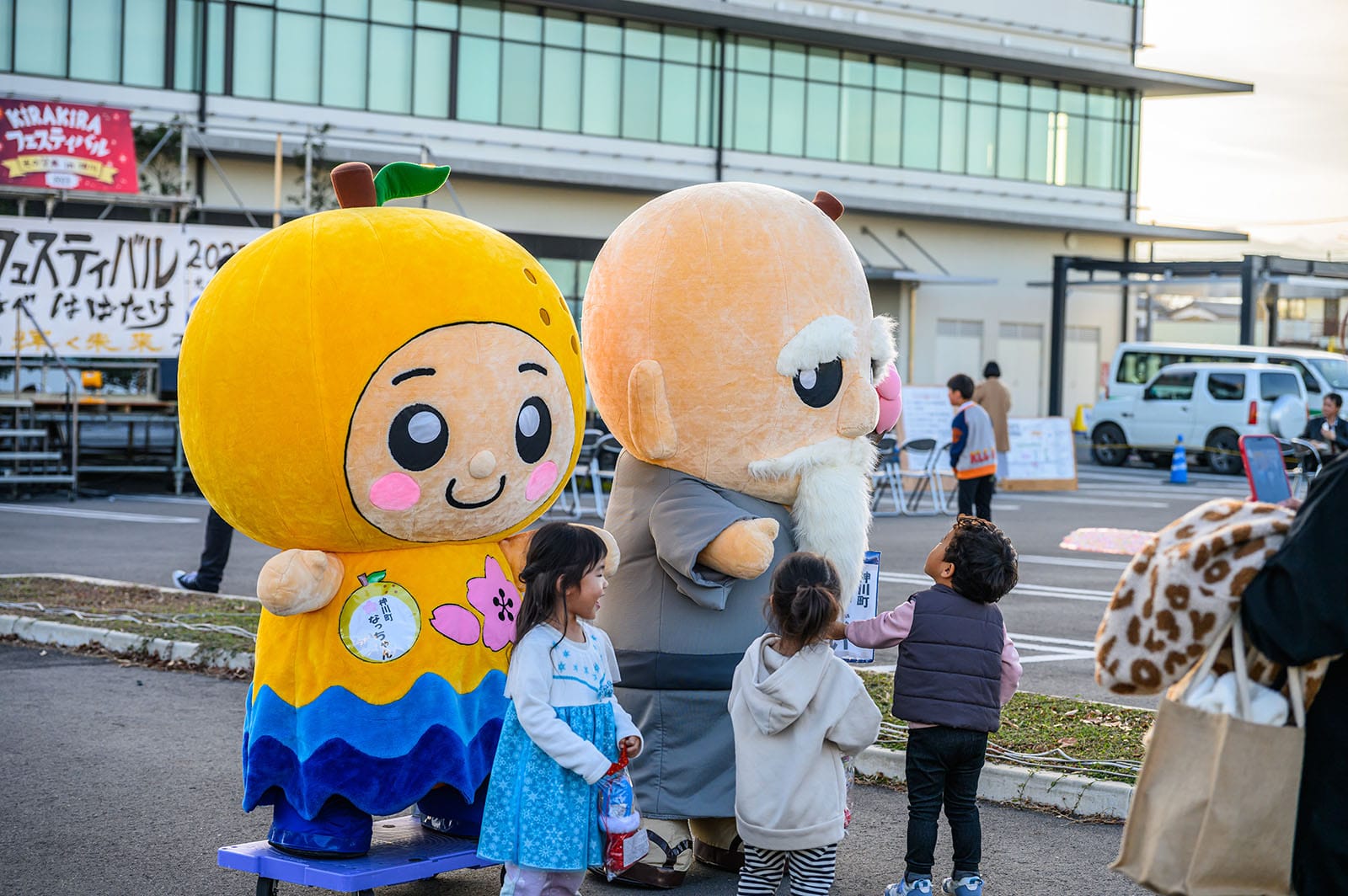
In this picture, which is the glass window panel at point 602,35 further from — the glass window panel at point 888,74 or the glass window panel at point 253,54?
the glass window panel at point 888,74

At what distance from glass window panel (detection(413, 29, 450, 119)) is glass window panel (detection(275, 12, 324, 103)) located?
7.23 feet

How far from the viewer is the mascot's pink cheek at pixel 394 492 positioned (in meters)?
4.39

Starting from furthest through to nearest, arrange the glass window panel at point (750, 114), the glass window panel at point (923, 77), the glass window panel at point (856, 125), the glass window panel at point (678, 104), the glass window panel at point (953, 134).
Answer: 1. the glass window panel at point (953, 134)
2. the glass window panel at point (923, 77)
3. the glass window panel at point (856, 125)
4. the glass window panel at point (750, 114)
5. the glass window panel at point (678, 104)

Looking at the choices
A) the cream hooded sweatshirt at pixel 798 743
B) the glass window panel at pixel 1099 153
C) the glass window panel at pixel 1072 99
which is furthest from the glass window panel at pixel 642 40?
the cream hooded sweatshirt at pixel 798 743

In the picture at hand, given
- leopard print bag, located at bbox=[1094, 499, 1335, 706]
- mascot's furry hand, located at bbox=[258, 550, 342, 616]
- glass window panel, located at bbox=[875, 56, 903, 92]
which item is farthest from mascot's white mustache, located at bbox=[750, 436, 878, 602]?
glass window panel, located at bbox=[875, 56, 903, 92]

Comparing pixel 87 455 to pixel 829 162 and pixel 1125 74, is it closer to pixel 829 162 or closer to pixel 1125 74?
pixel 829 162

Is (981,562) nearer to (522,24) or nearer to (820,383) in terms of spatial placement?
(820,383)

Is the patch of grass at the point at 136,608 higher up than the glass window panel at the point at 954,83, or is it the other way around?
the glass window panel at the point at 954,83

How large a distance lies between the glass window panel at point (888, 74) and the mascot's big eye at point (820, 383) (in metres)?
34.5

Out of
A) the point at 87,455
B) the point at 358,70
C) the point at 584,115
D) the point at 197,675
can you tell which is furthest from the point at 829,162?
the point at 197,675

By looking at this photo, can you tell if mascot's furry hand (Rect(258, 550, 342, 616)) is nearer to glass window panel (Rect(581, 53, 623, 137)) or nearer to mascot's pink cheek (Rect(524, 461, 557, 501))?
mascot's pink cheek (Rect(524, 461, 557, 501))

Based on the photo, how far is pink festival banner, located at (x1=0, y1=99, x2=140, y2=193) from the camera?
2028cm

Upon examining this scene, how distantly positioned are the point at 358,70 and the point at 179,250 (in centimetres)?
1324

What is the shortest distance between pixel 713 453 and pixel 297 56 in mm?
27614
